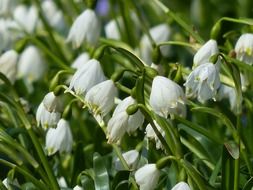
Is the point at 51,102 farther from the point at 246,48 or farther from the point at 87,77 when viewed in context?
the point at 246,48

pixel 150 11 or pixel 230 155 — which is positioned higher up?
pixel 230 155

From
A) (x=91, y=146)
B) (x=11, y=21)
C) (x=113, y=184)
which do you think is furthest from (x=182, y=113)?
(x=11, y=21)

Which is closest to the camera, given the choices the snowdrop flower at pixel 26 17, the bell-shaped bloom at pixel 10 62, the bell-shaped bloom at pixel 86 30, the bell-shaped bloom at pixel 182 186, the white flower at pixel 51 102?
the bell-shaped bloom at pixel 182 186

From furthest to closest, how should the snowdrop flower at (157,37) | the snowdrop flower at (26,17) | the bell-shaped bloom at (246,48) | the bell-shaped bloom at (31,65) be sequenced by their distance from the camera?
the snowdrop flower at (26,17) < the bell-shaped bloom at (31,65) < the snowdrop flower at (157,37) < the bell-shaped bloom at (246,48)

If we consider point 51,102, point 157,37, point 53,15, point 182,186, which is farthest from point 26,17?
point 182,186

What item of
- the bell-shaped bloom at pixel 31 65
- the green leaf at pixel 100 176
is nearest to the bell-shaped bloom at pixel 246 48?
the green leaf at pixel 100 176

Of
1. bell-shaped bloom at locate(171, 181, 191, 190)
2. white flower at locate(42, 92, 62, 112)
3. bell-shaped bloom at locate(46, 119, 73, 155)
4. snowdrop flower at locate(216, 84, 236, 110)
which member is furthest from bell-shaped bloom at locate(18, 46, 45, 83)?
bell-shaped bloom at locate(171, 181, 191, 190)

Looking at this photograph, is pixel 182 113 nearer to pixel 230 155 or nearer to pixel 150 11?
pixel 230 155

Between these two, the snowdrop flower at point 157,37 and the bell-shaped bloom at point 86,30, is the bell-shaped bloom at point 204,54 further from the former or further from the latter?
the snowdrop flower at point 157,37
